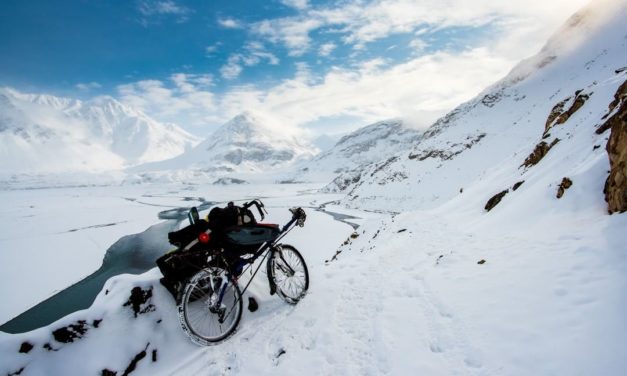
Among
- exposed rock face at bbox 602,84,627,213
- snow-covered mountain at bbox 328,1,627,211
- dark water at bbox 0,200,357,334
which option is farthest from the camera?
snow-covered mountain at bbox 328,1,627,211

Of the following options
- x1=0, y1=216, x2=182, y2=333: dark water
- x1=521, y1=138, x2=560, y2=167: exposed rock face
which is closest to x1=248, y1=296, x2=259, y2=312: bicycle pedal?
x1=521, y1=138, x2=560, y2=167: exposed rock face

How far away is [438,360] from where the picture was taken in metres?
3.90

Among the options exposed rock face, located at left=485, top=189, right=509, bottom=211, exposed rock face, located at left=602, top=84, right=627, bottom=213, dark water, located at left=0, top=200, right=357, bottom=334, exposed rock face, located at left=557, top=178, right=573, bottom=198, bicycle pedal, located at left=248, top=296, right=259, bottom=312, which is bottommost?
dark water, located at left=0, top=200, right=357, bottom=334

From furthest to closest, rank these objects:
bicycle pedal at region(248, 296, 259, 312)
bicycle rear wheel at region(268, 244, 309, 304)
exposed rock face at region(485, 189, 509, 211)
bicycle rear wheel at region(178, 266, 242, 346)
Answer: exposed rock face at region(485, 189, 509, 211) < bicycle rear wheel at region(268, 244, 309, 304) < bicycle pedal at region(248, 296, 259, 312) < bicycle rear wheel at region(178, 266, 242, 346)

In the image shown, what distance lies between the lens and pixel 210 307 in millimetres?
5461

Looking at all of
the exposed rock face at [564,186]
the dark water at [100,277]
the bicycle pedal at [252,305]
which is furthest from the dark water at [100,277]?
the exposed rock face at [564,186]

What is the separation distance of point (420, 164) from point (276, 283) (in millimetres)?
63877

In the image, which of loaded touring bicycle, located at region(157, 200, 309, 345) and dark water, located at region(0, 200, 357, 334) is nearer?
loaded touring bicycle, located at region(157, 200, 309, 345)

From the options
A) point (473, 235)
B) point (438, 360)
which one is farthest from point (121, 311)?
point (473, 235)

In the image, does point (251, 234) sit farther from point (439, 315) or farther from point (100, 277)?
point (100, 277)

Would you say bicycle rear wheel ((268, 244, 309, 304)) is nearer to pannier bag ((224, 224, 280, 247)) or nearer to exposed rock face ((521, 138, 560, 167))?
pannier bag ((224, 224, 280, 247))

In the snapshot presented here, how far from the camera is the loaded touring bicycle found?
5512 millimetres

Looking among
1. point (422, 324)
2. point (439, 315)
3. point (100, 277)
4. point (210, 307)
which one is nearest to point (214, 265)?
point (210, 307)

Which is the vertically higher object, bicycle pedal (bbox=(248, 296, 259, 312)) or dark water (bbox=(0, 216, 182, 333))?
bicycle pedal (bbox=(248, 296, 259, 312))
